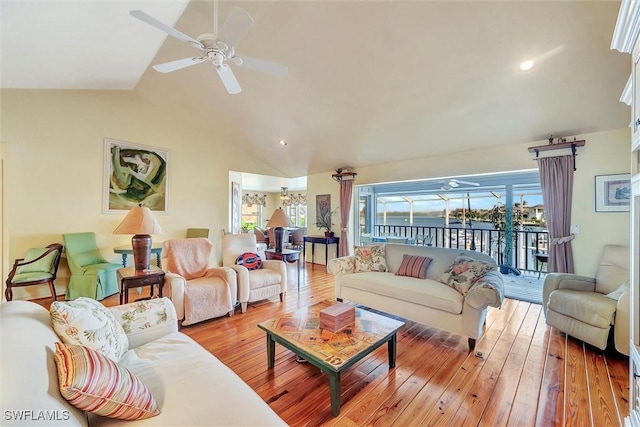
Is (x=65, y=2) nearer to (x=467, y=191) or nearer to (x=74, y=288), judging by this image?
(x=74, y=288)

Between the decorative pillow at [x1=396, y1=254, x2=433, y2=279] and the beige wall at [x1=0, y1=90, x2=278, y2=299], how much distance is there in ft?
13.5

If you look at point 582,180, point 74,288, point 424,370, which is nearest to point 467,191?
point 582,180

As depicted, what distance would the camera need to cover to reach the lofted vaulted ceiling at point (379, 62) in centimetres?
227

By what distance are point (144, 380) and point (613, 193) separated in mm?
4838

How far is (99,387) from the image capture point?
957 mm

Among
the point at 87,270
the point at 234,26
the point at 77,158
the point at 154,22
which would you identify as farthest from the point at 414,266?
the point at 77,158

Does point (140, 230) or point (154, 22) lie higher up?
point (154, 22)

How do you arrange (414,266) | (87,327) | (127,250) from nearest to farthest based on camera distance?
(87,327)
(414,266)
(127,250)

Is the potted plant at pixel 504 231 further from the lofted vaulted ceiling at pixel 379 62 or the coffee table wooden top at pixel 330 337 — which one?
the coffee table wooden top at pixel 330 337

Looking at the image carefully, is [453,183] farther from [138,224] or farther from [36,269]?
[36,269]

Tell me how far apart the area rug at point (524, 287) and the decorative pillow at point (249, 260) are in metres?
3.73

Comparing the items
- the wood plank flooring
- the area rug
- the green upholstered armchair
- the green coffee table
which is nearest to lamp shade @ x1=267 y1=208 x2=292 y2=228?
the wood plank flooring

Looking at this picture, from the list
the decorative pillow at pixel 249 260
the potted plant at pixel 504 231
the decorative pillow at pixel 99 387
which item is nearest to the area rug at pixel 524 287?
the potted plant at pixel 504 231

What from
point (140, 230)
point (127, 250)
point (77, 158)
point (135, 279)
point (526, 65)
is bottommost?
point (135, 279)
